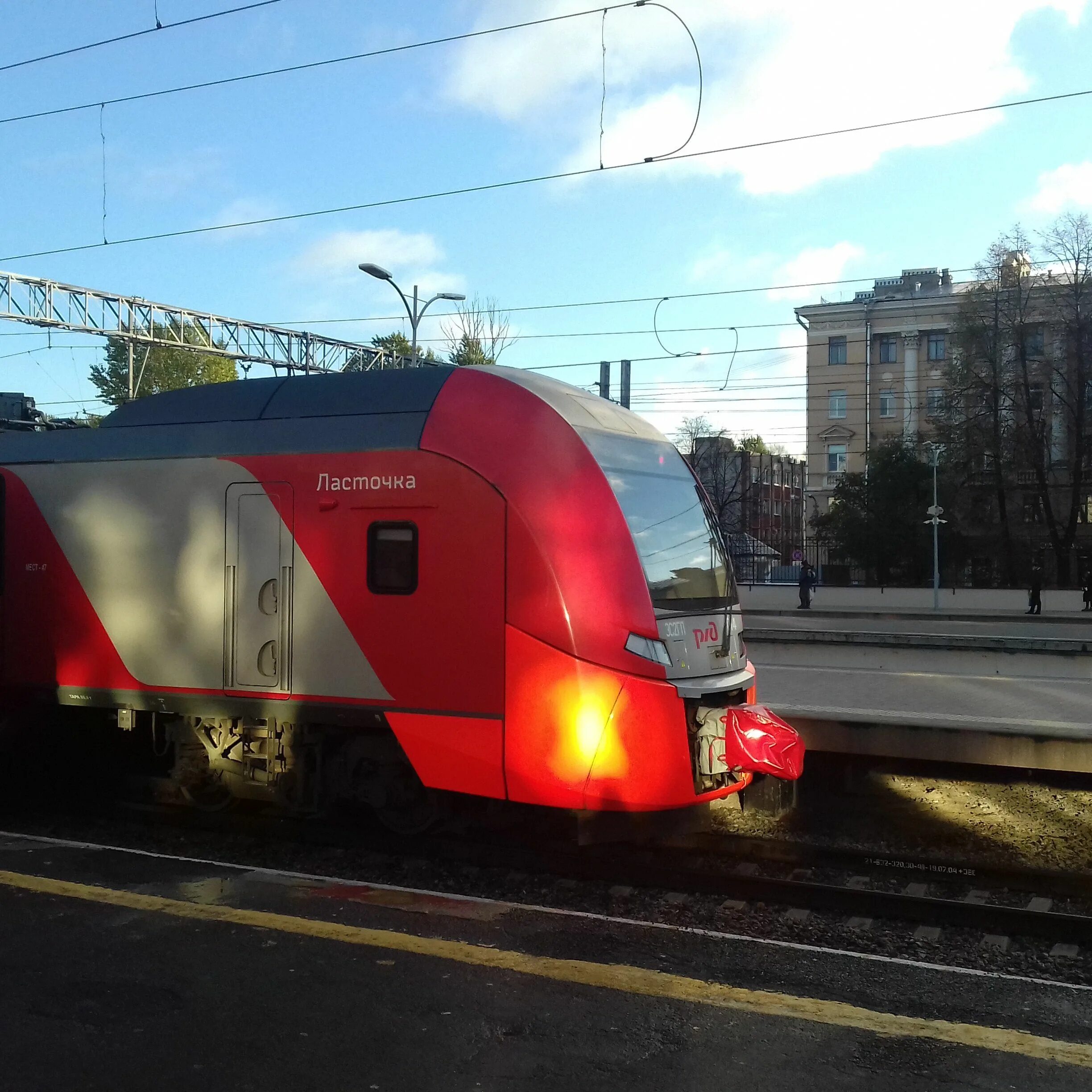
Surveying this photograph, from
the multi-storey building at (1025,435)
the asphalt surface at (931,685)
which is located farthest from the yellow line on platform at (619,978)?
the multi-storey building at (1025,435)

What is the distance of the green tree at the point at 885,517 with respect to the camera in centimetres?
5116

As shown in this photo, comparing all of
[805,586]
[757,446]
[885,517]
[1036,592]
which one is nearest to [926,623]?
[1036,592]

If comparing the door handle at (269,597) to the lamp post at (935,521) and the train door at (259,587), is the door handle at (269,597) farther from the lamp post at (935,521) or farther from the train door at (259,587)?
the lamp post at (935,521)

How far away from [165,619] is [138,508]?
31.8 inches

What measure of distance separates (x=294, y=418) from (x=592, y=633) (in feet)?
8.48

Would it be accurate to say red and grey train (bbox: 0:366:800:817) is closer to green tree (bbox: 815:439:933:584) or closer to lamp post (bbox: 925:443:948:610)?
lamp post (bbox: 925:443:948:610)

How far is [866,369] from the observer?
69438mm

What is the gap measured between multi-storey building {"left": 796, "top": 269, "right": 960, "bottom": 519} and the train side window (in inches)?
2419

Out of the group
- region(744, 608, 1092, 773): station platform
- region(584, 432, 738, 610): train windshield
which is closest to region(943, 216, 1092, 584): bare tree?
region(744, 608, 1092, 773): station platform

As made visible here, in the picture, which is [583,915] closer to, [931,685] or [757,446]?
[931,685]

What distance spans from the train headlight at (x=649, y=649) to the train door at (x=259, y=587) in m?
2.25

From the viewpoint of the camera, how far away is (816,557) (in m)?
53.8

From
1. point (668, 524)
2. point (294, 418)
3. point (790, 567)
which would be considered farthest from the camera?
point (790, 567)

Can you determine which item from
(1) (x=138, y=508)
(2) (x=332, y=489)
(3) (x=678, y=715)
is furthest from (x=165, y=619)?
(3) (x=678, y=715)
